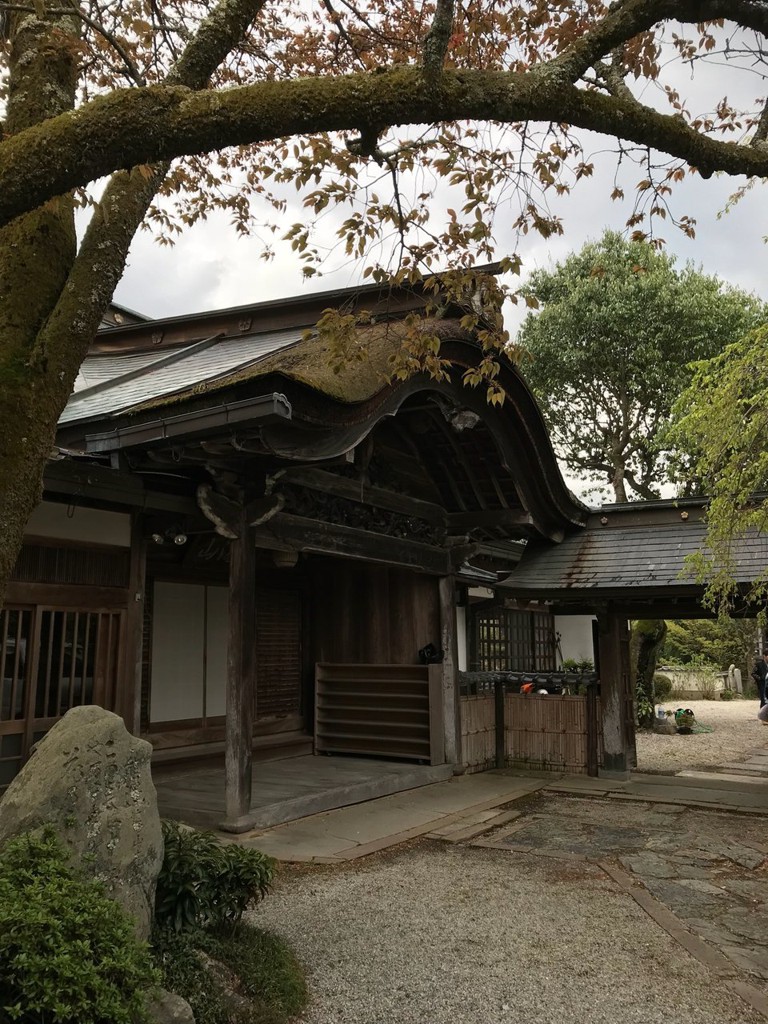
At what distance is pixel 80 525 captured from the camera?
716 centimetres

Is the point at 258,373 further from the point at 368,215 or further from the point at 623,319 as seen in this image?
the point at 623,319

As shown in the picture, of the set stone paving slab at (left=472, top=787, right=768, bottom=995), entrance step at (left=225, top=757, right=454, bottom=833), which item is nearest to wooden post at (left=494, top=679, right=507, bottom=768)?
entrance step at (left=225, top=757, right=454, bottom=833)

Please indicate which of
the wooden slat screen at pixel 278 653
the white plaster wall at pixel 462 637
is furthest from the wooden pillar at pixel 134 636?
the white plaster wall at pixel 462 637

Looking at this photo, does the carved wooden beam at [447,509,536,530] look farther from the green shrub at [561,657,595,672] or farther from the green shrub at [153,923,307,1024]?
the green shrub at [153,923,307,1024]

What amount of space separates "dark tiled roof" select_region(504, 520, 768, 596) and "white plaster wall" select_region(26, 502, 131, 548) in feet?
19.2

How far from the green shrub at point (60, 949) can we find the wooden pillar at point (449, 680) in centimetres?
785

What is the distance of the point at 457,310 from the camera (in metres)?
9.12

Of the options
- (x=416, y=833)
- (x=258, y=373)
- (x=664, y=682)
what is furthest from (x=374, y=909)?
(x=664, y=682)

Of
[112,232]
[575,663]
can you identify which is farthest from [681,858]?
[575,663]

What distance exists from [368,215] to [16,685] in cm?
485

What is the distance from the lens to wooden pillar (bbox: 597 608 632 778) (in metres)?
11.0

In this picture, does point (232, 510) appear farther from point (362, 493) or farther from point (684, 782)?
point (684, 782)

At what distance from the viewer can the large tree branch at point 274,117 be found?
9.96 ft

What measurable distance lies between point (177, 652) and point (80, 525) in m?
2.88
